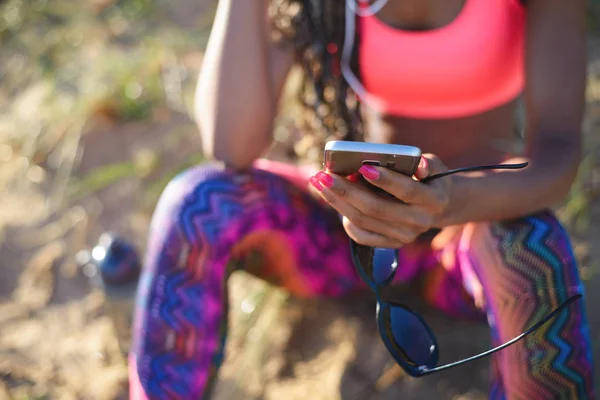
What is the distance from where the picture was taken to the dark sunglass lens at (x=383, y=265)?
103cm

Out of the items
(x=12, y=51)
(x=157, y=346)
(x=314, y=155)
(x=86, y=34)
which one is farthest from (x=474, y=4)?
(x=12, y=51)

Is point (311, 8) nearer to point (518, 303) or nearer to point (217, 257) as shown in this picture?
point (217, 257)

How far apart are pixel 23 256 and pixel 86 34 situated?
3.53 feet

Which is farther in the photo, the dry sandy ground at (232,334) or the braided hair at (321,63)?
the dry sandy ground at (232,334)

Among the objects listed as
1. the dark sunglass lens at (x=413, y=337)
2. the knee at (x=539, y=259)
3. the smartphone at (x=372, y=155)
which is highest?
the smartphone at (x=372, y=155)

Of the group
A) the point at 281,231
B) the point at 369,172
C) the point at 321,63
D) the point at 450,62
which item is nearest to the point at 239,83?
the point at 321,63

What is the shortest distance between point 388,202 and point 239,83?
48cm

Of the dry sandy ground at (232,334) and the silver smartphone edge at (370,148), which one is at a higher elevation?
the silver smartphone edge at (370,148)

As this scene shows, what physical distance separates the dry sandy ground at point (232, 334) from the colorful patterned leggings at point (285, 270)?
0.78 feet

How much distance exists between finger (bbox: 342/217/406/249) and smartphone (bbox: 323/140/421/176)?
5.5 inches

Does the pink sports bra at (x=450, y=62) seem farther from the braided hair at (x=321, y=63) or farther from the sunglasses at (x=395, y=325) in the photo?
the sunglasses at (x=395, y=325)

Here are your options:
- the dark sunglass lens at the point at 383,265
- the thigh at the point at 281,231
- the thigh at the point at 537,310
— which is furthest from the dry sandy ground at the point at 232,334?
the dark sunglass lens at the point at 383,265

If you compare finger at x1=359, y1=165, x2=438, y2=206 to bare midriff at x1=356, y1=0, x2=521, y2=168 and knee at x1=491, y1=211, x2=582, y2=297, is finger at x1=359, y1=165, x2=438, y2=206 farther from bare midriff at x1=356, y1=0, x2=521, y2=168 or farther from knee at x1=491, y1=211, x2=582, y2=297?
bare midriff at x1=356, y1=0, x2=521, y2=168

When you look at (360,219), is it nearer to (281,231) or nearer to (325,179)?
(325,179)
